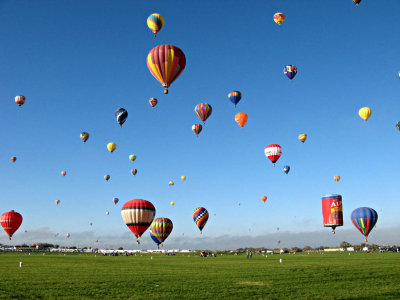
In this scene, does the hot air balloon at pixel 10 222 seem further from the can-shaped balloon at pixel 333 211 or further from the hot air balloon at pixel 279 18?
the hot air balloon at pixel 279 18

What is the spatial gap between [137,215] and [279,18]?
34.0 metres

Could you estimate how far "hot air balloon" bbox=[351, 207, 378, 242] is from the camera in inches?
2018

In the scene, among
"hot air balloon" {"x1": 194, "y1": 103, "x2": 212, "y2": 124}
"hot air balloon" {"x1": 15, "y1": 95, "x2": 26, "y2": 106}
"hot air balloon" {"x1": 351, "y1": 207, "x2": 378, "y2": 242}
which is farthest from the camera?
"hot air balloon" {"x1": 15, "y1": 95, "x2": 26, "y2": 106}

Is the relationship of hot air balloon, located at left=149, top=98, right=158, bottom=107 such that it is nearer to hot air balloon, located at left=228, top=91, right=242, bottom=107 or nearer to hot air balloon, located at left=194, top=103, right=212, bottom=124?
hot air balloon, located at left=194, top=103, right=212, bottom=124

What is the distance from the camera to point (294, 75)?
2319 inches

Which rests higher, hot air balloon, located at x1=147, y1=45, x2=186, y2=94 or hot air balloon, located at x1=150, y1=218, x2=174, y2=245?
hot air balloon, located at x1=147, y1=45, x2=186, y2=94

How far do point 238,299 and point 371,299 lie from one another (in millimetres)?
6719

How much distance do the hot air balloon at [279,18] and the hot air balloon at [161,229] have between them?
3237cm

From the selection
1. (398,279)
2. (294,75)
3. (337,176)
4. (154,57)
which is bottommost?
(398,279)

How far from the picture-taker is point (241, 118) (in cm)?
6119

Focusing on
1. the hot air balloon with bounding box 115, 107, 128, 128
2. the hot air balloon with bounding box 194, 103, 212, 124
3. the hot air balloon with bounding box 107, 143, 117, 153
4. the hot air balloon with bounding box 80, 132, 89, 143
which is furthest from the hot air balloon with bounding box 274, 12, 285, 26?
the hot air balloon with bounding box 80, 132, 89, 143

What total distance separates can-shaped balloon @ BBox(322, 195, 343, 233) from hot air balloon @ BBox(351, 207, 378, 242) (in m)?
13.6

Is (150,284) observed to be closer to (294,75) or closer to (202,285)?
(202,285)

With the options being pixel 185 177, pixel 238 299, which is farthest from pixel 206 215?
pixel 238 299
